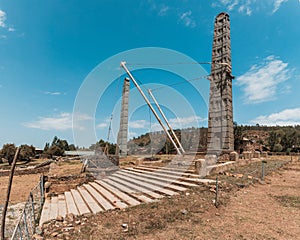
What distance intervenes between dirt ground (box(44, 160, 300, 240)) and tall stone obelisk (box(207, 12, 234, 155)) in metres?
6.88

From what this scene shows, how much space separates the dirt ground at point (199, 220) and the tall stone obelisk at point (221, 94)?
6.88 m

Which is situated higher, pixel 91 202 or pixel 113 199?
pixel 113 199

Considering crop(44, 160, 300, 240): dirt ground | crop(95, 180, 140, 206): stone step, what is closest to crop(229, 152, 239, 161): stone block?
crop(44, 160, 300, 240): dirt ground

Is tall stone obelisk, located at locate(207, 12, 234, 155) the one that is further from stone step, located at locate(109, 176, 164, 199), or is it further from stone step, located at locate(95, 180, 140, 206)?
stone step, located at locate(95, 180, 140, 206)

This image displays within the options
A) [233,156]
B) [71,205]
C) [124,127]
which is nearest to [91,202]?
[71,205]

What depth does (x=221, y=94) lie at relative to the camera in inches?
581

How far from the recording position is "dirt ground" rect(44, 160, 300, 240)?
4832mm

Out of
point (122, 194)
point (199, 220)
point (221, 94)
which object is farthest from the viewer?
point (221, 94)

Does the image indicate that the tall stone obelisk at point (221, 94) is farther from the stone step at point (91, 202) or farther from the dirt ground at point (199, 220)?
the stone step at point (91, 202)

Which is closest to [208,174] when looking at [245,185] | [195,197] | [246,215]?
[245,185]

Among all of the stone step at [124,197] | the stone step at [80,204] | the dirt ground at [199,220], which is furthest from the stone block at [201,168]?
the stone step at [80,204]

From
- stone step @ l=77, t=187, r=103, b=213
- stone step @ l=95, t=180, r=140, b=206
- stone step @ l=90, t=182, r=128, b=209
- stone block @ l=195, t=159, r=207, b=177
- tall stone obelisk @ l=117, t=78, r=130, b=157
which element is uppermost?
tall stone obelisk @ l=117, t=78, r=130, b=157

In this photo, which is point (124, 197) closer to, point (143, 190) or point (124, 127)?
point (143, 190)

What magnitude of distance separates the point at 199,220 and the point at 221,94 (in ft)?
36.6
